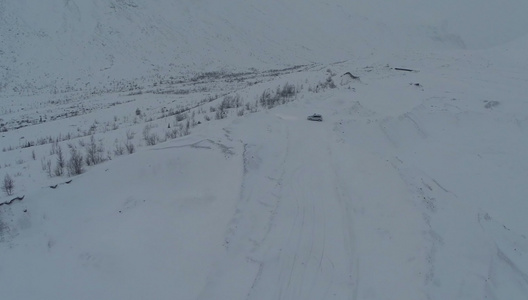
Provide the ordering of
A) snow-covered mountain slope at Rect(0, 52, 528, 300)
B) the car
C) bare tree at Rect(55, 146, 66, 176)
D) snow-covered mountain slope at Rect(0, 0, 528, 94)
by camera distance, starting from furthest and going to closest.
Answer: snow-covered mountain slope at Rect(0, 0, 528, 94), the car, bare tree at Rect(55, 146, 66, 176), snow-covered mountain slope at Rect(0, 52, 528, 300)

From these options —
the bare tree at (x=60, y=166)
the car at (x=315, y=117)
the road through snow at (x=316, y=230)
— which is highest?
the car at (x=315, y=117)

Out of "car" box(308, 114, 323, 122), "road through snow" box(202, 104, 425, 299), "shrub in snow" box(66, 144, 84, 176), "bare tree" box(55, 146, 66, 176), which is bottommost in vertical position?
"road through snow" box(202, 104, 425, 299)

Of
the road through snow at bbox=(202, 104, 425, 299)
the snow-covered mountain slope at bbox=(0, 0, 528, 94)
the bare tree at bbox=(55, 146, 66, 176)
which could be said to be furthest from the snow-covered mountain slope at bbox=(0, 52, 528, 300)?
the snow-covered mountain slope at bbox=(0, 0, 528, 94)

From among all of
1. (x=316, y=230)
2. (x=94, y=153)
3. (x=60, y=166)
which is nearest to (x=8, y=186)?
(x=60, y=166)

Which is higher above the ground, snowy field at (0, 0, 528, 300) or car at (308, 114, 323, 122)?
car at (308, 114, 323, 122)

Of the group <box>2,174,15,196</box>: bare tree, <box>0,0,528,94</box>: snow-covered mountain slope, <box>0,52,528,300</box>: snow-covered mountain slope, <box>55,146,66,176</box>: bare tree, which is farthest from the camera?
<box>0,0,528,94</box>: snow-covered mountain slope

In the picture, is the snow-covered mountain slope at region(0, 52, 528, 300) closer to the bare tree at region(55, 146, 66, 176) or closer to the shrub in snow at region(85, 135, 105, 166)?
the bare tree at region(55, 146, 66, 176)

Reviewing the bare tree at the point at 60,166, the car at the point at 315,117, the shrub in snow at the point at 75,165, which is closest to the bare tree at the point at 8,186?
the bare tree at the point at 60,166

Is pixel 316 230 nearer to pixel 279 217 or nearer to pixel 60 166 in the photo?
pixel 279 217

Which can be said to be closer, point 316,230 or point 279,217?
point 316,230

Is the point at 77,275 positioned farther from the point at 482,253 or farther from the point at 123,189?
the point at 482,253

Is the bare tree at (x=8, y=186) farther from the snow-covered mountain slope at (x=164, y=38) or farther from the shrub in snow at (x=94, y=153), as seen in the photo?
the snow-covered mountain slope at (x=164, y=38)
